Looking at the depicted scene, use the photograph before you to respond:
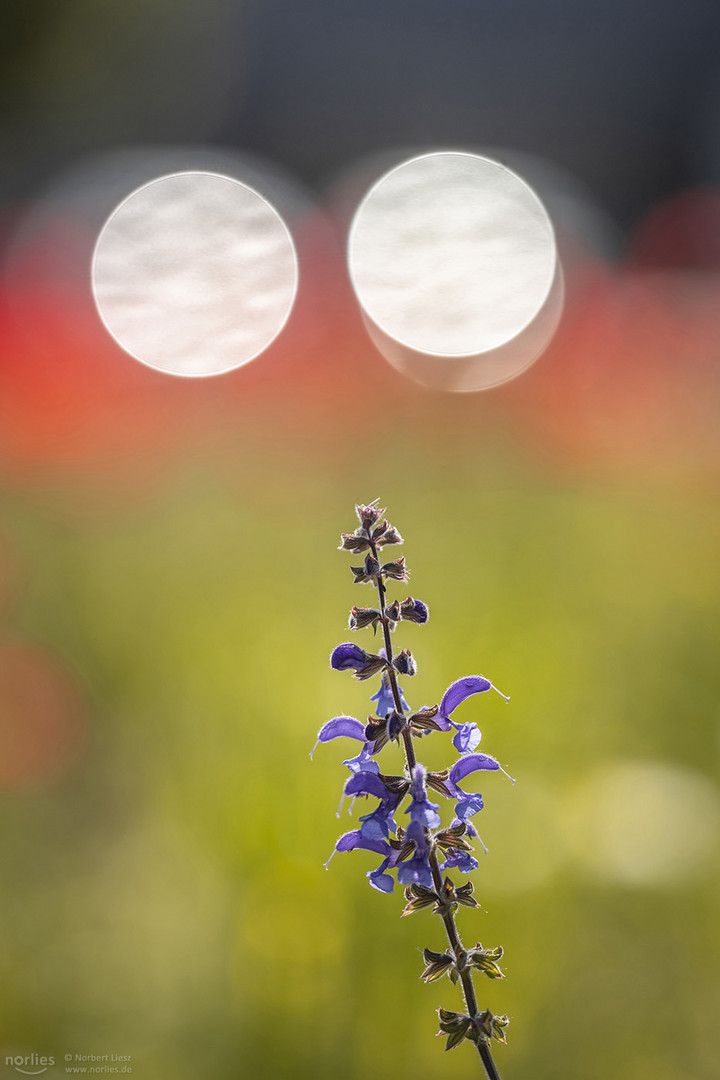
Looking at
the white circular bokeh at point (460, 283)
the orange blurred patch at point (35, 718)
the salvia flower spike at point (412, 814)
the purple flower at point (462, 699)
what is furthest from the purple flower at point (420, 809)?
the white circular bokeh at point (460, 283)

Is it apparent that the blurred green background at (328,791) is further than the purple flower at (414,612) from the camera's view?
Yes

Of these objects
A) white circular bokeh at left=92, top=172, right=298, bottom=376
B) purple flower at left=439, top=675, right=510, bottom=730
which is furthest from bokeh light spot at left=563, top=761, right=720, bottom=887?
white circular bokeh at left=92, top=172, right=298, bottom=376

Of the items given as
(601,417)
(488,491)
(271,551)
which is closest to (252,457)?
(271,551)

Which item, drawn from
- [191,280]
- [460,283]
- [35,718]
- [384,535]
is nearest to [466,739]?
[384,535]

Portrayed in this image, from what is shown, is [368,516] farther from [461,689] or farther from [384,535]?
[461,689]

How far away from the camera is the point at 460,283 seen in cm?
275

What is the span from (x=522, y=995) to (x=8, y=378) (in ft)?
6.17

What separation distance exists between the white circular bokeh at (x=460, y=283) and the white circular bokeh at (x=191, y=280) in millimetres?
387

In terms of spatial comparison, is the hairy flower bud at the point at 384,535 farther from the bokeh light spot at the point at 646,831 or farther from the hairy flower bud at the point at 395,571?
the bokeh light spot at the point at 646,831

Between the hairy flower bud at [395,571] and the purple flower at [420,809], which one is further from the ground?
the hairy flower bud at [395,571]

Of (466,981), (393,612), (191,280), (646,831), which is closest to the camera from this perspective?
(466,981)

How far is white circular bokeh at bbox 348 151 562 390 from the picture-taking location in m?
2.75

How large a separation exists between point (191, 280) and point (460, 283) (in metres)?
0.90

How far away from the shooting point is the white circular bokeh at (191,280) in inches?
91.4
